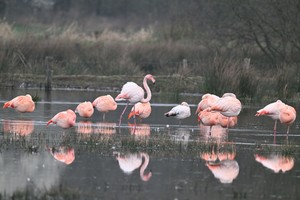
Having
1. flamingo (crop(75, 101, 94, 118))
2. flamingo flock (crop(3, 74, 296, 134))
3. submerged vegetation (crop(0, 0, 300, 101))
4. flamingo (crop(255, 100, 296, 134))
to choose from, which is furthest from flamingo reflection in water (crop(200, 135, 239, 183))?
submerged vegetation (crop(0, 0, 300, 101))

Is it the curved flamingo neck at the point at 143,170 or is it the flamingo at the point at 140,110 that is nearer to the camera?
the curved flamingo neck at the point at 143,170

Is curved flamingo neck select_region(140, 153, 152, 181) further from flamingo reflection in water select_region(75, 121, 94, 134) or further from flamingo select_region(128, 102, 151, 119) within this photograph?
flamingo select_region(128, 102, 151, 119)

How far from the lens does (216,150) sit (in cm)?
1581

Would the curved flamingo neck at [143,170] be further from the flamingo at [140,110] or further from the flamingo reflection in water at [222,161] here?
the flamingo at [140,110]

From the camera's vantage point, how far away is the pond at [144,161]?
12.1m

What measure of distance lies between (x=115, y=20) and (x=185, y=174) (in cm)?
5172

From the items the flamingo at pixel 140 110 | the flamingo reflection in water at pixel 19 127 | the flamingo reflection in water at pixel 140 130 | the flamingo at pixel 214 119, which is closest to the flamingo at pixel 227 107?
the flamingo at pixel 214 119

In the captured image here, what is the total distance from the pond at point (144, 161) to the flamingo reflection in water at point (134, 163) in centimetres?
1

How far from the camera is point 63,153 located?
49.4 ft

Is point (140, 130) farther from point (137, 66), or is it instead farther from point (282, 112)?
point (137, 66)

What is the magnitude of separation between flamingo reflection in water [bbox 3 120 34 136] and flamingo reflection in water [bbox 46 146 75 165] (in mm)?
1487

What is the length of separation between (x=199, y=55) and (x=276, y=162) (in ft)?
80.9

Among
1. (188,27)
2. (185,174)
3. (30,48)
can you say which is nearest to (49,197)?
(185,174)

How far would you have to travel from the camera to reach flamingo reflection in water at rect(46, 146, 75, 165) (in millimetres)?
14387
